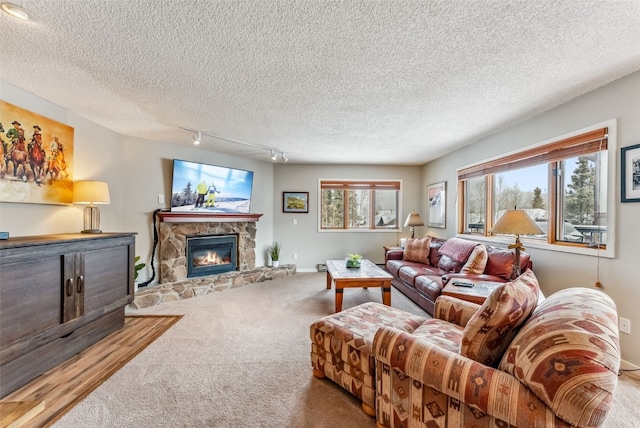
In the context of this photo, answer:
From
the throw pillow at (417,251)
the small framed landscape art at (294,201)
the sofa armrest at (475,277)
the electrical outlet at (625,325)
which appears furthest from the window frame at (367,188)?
the electrical outlet at (625,325)

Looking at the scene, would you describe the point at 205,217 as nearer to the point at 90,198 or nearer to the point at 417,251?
the point at 90,198

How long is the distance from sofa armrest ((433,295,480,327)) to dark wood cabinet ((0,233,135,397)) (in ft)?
9.94

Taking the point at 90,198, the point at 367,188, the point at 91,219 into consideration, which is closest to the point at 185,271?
the point at 91,219

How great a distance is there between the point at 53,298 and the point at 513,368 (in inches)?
122

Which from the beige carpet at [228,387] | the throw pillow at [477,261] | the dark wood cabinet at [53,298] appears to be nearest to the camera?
the beige carpet at [228,387]

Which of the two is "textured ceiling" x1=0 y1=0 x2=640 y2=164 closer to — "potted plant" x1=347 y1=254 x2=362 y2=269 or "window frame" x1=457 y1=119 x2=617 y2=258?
"window frame" x1=457 y1=119 x2=617 y2=258

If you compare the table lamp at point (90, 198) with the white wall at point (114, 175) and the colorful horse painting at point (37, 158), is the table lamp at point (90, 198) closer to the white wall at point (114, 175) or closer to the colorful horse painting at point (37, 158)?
the white wall at point (114, 175)

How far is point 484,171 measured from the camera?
398 cm

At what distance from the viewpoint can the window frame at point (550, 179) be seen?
2285mm

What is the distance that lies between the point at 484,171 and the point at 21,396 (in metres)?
5.29

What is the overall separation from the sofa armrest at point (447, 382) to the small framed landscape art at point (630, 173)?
7.01ft

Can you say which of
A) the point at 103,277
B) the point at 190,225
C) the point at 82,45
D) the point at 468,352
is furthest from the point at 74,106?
the point at 468,352

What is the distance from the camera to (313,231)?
5.95m

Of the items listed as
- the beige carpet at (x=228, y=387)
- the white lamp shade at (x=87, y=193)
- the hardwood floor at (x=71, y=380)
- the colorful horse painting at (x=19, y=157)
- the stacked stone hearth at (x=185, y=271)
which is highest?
the colorful horse painting at (x=19, y=157)
